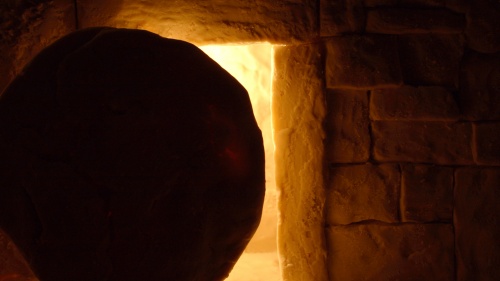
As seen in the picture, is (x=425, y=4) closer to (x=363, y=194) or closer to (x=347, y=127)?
(x=347, y=127)

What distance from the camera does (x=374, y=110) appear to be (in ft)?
8.52

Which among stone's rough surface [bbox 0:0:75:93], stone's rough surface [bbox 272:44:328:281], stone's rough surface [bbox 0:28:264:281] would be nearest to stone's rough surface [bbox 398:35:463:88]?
stone's rough surface [bbox 272:44:328:281]

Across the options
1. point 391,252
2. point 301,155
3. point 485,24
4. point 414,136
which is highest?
point 485,24

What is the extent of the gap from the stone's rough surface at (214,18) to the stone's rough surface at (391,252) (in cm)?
142

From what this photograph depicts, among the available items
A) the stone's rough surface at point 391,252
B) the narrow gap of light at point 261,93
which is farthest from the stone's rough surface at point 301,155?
the narrow gap of light at point 261,93

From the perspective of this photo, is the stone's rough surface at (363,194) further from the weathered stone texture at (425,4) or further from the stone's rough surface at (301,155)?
the weathered stone texture at (425,4)

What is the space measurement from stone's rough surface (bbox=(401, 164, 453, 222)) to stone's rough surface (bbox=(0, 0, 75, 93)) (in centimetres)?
258

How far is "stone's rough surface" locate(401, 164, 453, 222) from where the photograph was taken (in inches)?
101

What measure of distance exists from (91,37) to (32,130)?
56 centimetres

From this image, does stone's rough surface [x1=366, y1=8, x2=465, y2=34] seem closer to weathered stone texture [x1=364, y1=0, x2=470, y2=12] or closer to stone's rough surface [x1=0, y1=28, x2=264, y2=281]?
weathered stone texture [x1=364, y1=0, x2=470, y2=12]

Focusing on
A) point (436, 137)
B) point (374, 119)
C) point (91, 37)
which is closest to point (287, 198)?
point (374, 119)

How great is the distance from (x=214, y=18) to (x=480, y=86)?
1.85m

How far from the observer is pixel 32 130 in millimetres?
1705

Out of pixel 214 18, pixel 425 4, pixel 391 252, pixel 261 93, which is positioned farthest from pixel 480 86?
pixel 261 93
